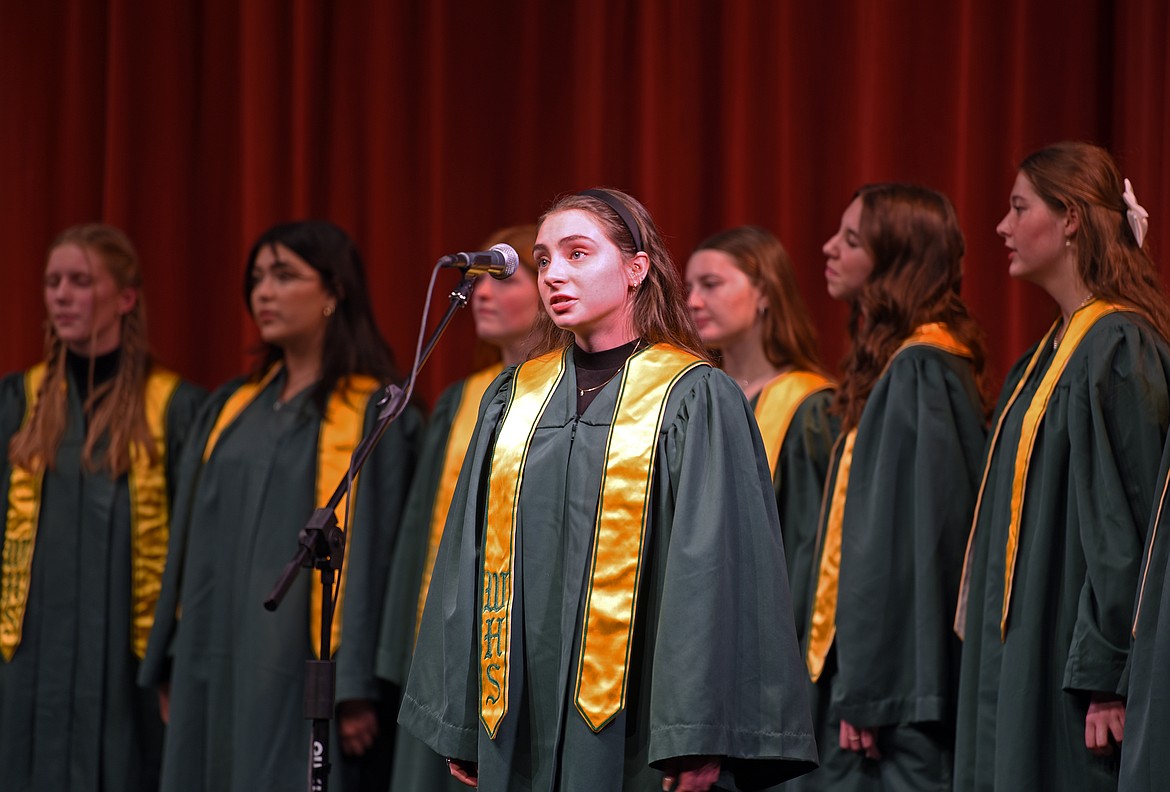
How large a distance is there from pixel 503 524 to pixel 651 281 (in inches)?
22.5

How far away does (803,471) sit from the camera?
4.08 m

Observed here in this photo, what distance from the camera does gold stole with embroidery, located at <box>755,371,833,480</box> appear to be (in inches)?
161

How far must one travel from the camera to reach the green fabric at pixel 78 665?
4.52 m

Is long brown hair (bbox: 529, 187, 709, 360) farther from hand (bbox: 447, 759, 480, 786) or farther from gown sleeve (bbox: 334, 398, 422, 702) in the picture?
gown sleeve (bbox: 334, 398, 422, 702)

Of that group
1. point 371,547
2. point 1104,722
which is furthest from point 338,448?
point 1104,722

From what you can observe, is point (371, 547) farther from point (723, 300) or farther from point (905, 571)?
point (905, 571)

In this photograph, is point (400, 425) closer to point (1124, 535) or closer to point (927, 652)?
point (927, 652)

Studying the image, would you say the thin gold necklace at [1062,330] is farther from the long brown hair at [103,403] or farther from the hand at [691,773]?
the long brown hair at [103,403]

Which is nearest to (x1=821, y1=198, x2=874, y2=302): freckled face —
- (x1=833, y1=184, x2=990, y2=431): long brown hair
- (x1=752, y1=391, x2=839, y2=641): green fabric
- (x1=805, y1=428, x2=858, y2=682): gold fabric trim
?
(x1=833, y1=184, x2=990, y2=431): long brown hair

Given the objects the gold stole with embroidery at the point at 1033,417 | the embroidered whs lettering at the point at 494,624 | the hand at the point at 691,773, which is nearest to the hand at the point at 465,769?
the embroidered whs lettering at the point at 494,624

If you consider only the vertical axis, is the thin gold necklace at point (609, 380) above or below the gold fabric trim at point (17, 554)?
above

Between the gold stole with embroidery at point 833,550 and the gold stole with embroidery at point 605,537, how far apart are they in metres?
1.17

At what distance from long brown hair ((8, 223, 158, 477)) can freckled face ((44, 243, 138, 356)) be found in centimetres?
2

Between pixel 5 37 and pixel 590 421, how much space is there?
4.11 meters
